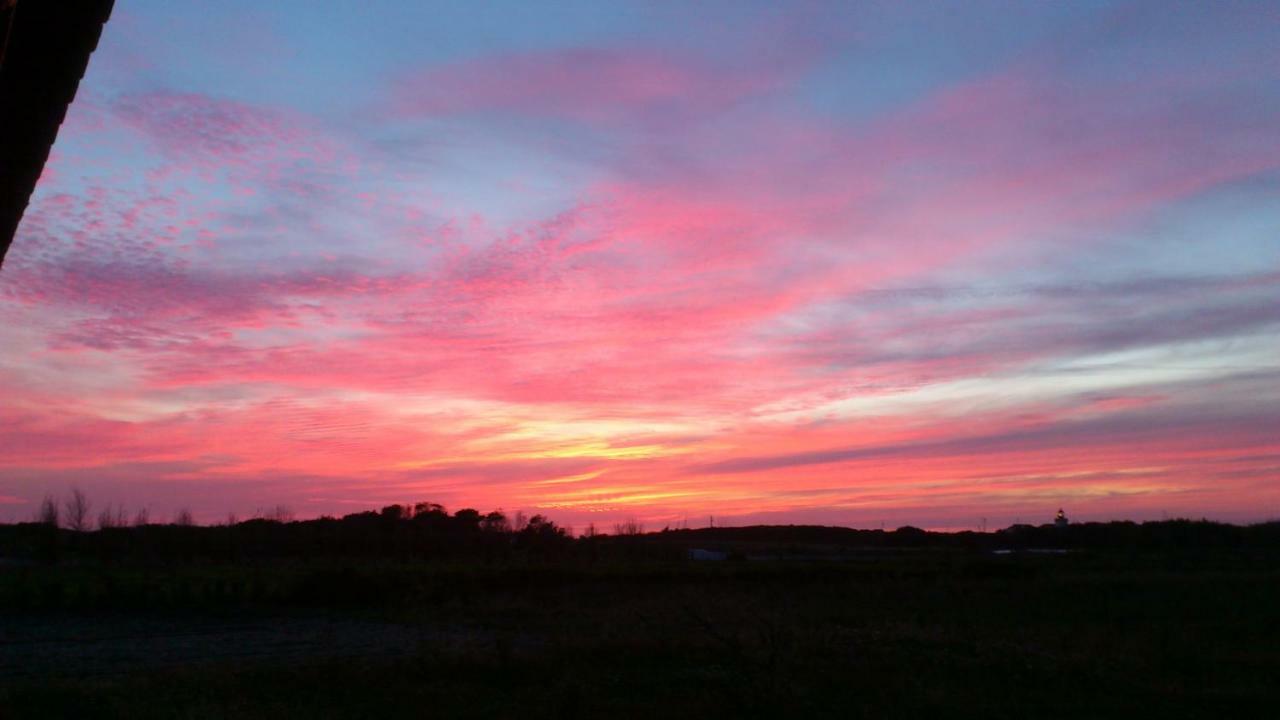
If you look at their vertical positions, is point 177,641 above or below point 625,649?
below

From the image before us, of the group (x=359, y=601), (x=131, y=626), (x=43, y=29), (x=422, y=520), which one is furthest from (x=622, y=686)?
(x=422, y=520)

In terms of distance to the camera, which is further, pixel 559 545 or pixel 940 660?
pixel 559 545

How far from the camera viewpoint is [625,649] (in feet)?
69.3

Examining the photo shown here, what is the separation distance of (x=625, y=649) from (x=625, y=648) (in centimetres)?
9

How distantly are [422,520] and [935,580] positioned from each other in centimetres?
8122

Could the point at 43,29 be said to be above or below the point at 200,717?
above

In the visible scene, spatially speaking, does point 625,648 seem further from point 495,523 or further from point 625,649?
point 495,523

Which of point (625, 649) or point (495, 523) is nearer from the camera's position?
point (625, 649)

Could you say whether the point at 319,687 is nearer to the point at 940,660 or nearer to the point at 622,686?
the point at 622,686

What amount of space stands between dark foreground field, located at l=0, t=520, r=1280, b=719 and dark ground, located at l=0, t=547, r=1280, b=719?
95mm

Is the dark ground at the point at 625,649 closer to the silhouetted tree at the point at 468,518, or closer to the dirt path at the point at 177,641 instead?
the dirt path at the point at 177,641

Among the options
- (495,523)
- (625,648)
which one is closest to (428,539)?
(495,523)

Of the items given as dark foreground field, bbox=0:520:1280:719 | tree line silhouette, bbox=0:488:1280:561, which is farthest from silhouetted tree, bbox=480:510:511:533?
dark foreground field, bbox=0:520:1280:719

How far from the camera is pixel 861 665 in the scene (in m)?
17.6
